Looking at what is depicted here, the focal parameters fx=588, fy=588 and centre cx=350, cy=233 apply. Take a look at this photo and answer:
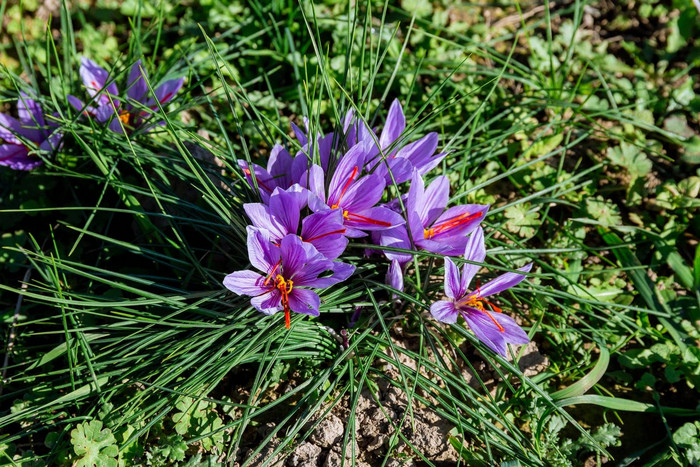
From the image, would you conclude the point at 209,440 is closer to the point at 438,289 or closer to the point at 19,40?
the point at 438,289

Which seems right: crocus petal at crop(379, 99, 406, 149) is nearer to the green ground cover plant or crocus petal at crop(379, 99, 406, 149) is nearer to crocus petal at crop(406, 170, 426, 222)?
the green ground cover plant

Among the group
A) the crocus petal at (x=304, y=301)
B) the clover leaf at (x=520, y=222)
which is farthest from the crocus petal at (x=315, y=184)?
the clover leaf at (x=520, y=222)

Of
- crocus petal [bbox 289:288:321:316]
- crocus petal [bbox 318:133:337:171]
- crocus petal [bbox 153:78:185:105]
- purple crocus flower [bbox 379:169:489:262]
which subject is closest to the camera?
crocus petal [bbox 289:288:321:316]

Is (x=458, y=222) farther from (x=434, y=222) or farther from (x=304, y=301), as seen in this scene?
(x=304, y=301)

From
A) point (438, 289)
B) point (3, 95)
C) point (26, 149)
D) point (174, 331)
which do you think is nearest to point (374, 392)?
point (438, 289)

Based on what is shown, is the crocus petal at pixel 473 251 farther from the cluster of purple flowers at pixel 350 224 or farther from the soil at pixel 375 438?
the soil at pixel 375 438

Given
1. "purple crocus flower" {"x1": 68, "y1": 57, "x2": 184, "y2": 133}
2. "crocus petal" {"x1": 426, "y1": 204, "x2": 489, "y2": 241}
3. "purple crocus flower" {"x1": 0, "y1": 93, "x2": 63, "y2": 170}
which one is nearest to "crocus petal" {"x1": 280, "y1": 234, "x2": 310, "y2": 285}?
"crocus petal" {"x1": 426, "y1": 204, "x2": 489, "y2": 241}
